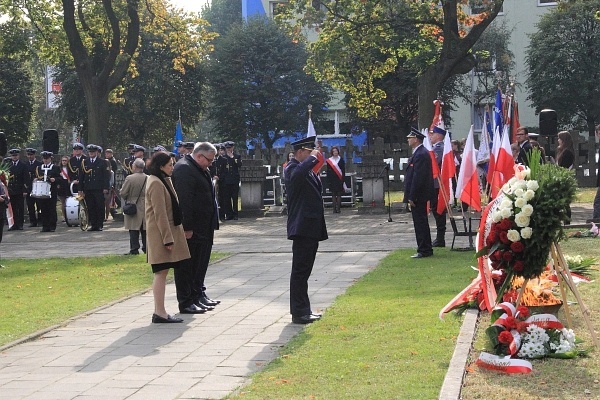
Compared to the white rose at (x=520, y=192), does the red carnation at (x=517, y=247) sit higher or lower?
lower

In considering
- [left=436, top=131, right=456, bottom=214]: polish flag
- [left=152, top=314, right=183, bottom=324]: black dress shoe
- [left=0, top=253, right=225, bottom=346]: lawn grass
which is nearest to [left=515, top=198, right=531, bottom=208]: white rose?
[left=152, top=314, right=183, bottom=324]: black dress shoe

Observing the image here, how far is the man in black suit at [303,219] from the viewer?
1084cm

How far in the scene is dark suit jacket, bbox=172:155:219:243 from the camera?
11977mm

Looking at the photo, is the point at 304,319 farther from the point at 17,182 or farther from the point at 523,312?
the point at 17,182

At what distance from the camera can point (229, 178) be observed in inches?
1127

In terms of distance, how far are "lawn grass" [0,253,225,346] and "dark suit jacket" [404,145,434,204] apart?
3896mm

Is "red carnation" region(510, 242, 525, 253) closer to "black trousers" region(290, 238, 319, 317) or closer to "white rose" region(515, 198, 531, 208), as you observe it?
"white rose" region(515, 198, 531, 208)

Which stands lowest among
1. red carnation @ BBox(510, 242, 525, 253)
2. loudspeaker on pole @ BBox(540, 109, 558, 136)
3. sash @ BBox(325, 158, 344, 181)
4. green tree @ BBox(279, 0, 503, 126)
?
red carnation @ BBox(510, 242, 525, 253)

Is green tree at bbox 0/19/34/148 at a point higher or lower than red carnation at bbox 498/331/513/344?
higher

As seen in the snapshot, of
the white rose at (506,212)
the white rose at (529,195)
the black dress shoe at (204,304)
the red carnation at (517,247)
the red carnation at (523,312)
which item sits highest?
the white rose at (529,195)

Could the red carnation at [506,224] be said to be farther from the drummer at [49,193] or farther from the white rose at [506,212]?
the drummer at [49,193]

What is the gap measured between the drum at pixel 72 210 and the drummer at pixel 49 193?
0.41 m

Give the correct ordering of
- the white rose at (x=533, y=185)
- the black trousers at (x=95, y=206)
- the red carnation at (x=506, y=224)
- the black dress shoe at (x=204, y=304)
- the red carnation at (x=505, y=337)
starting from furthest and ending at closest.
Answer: the black trousers at (x=95, y=206) → the black dress shoe at (x=204, y=304) → the red carnation at (x=506, y=224) → the white rose at (x=533, y=185) → the red carnation at (x=505, y=337)

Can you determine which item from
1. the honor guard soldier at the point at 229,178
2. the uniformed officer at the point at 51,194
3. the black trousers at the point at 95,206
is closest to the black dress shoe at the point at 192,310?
the black trousers at the point at 95,206
